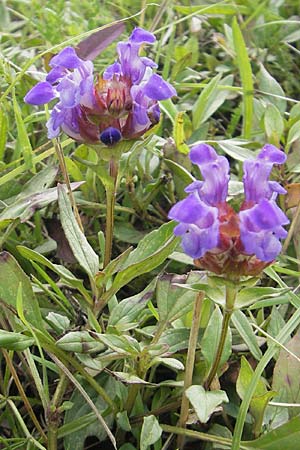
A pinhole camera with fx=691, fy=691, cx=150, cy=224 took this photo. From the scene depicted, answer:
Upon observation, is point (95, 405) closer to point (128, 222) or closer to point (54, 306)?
point (54, 306)

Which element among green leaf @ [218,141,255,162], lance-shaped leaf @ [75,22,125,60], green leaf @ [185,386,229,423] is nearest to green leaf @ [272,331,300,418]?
green leaf @ [185,386,229,423]

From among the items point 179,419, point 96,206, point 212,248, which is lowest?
point 179,419

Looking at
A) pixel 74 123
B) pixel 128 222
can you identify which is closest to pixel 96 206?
pixel 128 222

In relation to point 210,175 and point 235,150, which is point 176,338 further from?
point 235,150

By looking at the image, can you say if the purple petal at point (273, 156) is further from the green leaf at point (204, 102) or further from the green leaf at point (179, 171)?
the green leaf at point (204, 102)

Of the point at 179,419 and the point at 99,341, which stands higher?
the point at 99,341

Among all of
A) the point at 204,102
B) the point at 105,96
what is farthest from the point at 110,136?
the point at 204,102

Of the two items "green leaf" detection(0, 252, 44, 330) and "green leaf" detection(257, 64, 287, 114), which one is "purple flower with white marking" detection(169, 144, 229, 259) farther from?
"green leaf" detection(257, 64, 287, 114)
